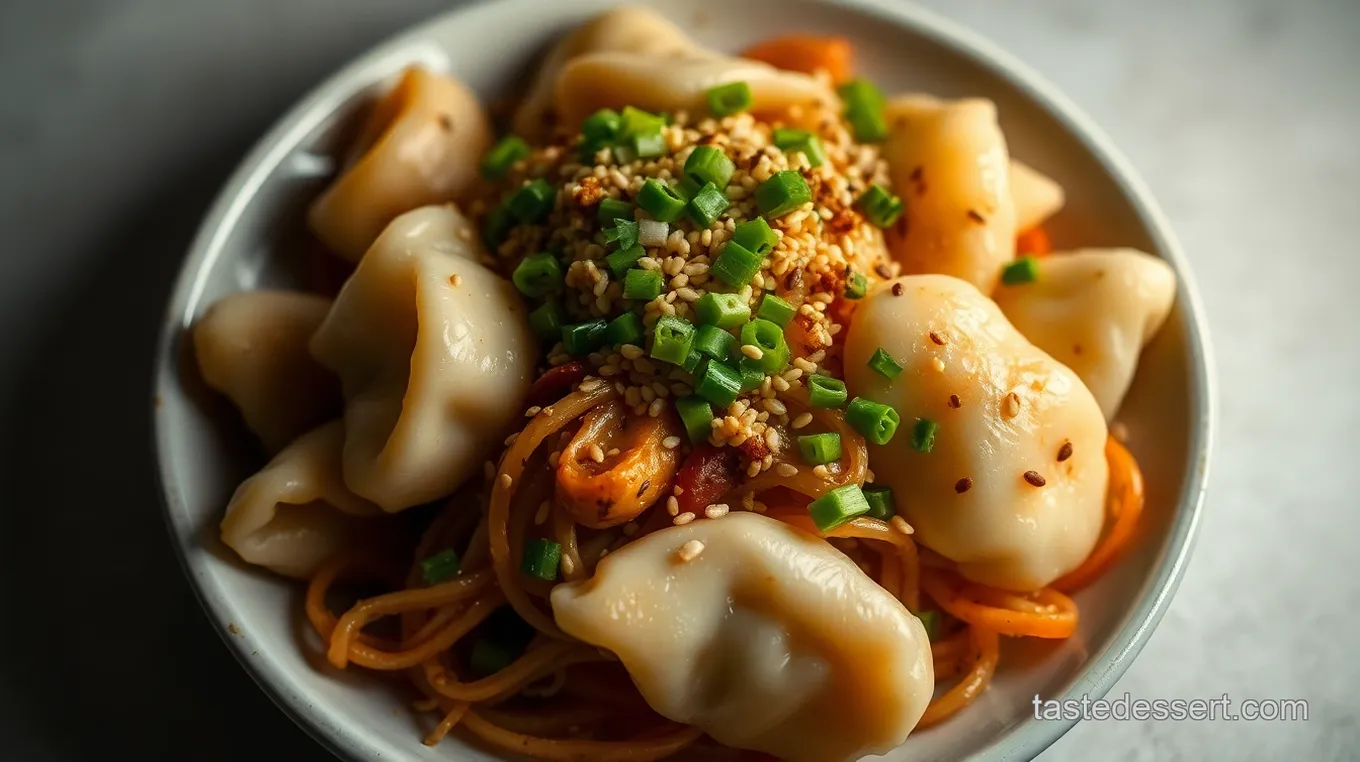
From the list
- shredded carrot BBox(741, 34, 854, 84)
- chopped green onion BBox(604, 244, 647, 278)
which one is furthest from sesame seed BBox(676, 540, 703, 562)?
shredded carrot BBox(741, 34, 854, 84)

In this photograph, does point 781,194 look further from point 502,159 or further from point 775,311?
point 502,159

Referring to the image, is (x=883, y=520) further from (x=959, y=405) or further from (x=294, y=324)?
(x=294, y=324)


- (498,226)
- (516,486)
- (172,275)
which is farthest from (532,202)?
(172,275)

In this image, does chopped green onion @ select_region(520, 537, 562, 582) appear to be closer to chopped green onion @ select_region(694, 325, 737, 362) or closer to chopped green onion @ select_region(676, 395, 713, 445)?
chopped green onion @ select_region(676, 395, 713, 445)

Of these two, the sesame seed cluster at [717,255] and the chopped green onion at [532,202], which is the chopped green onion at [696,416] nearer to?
the sesame seed cluster at [717,255]

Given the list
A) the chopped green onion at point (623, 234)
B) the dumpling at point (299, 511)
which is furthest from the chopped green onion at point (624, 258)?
the dumpling at point (299, 511)
